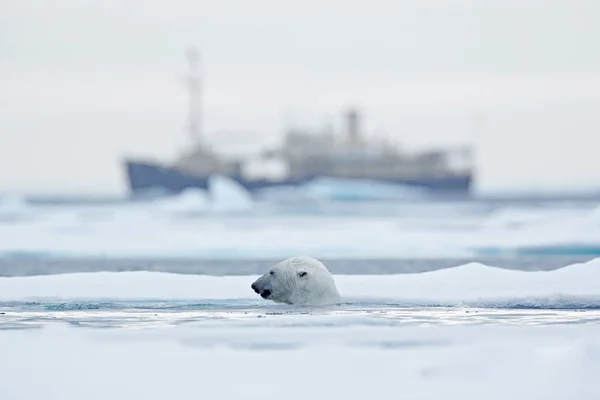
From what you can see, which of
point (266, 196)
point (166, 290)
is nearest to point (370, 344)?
point (166, 290)

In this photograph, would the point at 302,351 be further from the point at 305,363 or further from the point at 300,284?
the point at 300,284

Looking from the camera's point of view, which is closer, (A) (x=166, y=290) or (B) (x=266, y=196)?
(A) (x=166, y=290)

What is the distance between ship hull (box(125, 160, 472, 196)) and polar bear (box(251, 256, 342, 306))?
6400 cm

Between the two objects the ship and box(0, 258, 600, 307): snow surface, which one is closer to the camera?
box(0, 258, 600, 307): snow surface

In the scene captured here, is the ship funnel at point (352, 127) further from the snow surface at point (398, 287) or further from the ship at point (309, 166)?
the snow surface at point (398, 287)

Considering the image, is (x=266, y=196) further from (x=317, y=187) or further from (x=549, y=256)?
(x=549, y=256)

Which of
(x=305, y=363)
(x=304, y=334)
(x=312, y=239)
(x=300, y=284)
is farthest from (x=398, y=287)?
(x=312, y=239)

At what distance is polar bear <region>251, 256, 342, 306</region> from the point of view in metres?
9.10

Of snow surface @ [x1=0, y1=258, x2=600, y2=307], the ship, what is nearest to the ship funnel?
the ship

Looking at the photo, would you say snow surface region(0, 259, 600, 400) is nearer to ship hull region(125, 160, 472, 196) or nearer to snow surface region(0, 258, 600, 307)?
snow surface region(0, 258, 600, 307)

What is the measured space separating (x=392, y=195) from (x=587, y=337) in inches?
2581

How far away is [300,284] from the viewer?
9.09m

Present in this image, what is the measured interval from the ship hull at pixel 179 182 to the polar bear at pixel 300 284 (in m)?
64.0

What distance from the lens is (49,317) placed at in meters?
8.40
